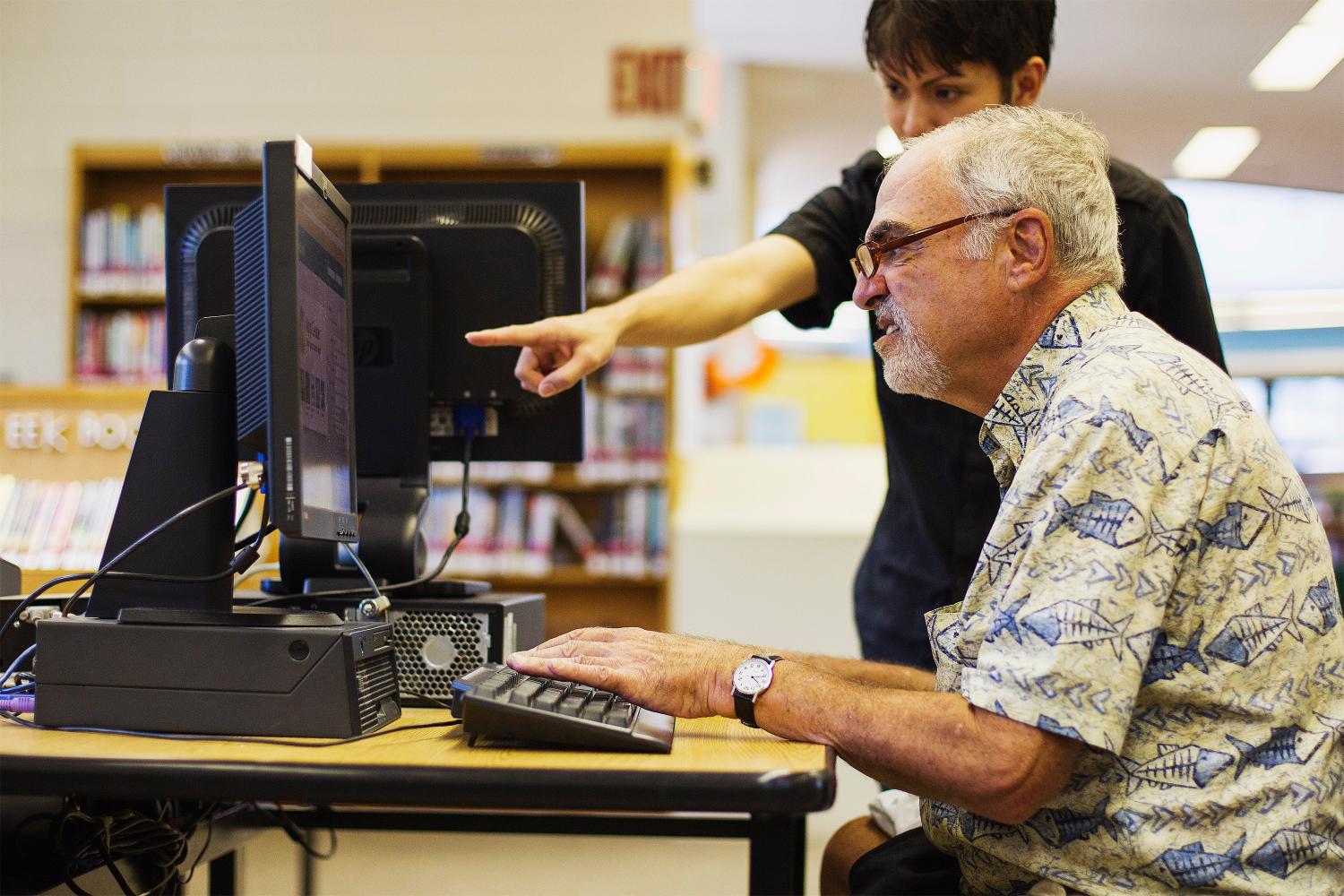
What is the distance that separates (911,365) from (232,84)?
13.9ft

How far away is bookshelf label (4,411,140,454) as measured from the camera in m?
2.27

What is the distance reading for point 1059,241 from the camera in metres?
1.17

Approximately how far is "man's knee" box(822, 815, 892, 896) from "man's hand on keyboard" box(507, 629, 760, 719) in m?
0.46

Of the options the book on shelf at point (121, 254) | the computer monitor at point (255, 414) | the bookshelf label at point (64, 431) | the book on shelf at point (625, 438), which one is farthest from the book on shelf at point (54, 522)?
the book on shelf at point (121, 254)

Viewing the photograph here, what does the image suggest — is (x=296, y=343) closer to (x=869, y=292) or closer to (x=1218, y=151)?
(x=869, y=292)

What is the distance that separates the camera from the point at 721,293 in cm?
186

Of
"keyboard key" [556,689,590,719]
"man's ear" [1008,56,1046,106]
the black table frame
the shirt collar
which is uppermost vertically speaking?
"man's ear" [1008,56,1046,106]

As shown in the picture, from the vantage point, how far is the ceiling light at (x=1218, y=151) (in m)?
4.24

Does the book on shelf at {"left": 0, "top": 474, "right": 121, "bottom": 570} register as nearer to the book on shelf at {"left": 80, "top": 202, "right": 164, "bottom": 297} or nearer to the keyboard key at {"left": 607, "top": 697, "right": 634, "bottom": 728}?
the keyboard key at {"left": 607, "top": 697, "right": 634, "bottom": 728}

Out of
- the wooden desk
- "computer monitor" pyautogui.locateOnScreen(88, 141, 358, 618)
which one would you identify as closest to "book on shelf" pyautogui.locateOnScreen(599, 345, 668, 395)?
"computer monitor" pyautogui.locateOnScreen(88, 141, 358, 618)

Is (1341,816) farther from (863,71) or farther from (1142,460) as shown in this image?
(863,71)

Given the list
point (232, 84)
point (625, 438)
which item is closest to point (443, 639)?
point (625, 438)

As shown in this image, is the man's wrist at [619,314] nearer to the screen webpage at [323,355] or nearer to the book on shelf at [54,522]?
the screen webpage at [323,355]

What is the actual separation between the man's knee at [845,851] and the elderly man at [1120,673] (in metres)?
0.32
